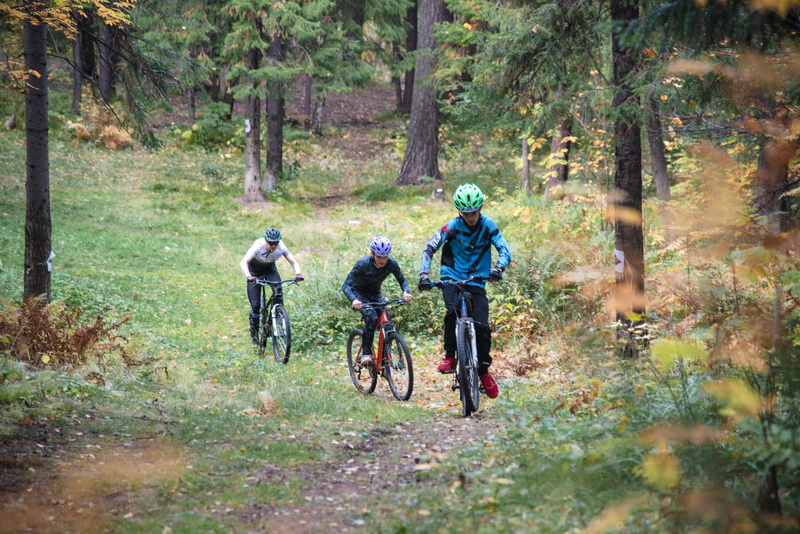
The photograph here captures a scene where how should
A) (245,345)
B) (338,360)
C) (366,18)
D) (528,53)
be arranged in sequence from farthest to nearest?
1. (366,18)
2. (245,345)
3. (338,360)
4. (528,53)

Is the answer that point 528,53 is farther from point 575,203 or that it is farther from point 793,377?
point 575,203

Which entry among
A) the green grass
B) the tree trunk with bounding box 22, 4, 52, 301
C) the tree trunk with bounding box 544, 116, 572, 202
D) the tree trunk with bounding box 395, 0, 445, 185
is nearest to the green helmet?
the green grass

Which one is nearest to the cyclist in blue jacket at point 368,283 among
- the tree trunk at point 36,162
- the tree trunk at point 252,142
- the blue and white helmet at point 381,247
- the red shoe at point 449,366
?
the blue and white helmet at point 381,247

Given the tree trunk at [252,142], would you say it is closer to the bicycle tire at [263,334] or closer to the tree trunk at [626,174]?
the bicycle tire at [263,334]

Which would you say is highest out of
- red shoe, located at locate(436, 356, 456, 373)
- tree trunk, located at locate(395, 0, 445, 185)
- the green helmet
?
tree trunk, located at locate(395, 0, 445, 185)

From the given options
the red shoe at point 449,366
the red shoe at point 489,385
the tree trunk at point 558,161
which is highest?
the tree trunk at point 558,161

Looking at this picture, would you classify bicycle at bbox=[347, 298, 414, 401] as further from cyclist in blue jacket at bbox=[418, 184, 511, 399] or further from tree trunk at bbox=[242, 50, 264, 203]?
tree trunk at bbox=[242, 50, 264, 203]

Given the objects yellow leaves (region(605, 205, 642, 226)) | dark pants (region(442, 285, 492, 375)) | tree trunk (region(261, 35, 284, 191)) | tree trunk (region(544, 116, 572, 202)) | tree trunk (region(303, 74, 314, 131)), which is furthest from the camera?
tree trunk (region(303, 74, 314, 131))

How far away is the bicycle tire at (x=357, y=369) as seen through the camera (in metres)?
8.40

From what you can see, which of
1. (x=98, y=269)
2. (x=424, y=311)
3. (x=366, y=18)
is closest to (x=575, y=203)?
(x=424, y=311)

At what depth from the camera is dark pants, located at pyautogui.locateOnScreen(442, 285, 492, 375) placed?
7.03 meters

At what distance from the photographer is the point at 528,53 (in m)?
8.12

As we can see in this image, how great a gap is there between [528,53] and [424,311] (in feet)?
16.5

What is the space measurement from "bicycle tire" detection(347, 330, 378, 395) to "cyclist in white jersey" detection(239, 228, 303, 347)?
1751 millimetres
